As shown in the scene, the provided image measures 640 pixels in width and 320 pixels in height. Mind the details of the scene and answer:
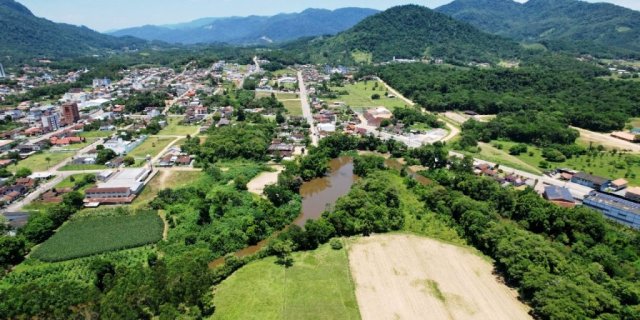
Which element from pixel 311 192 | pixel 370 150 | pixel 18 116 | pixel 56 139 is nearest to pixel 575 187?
pixel 370 150

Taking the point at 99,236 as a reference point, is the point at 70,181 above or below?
above

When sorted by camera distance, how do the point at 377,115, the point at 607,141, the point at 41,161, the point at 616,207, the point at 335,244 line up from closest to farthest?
the point at 335,244 → the point at 616,207 → the point at 41,161 → the point at 607,141 → the point at 377,115

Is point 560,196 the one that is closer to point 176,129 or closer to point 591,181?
point 591,181

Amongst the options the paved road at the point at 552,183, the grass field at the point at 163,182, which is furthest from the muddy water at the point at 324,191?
the paved road at the point at 552,183

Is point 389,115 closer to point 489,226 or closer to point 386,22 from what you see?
point 489,226

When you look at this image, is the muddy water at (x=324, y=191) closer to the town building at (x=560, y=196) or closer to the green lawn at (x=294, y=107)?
the town building at (x=560, y=196)

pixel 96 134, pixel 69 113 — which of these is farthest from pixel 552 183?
pixel 69 113

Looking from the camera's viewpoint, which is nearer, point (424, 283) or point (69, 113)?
point (424, 283)
